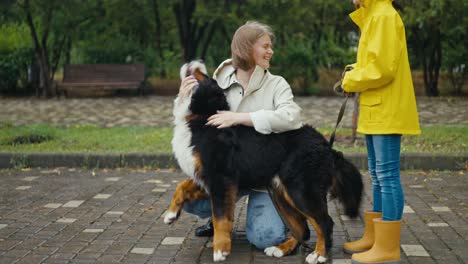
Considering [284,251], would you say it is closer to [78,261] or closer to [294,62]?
[78,261]

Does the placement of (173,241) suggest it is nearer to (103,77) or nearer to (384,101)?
(384,101)

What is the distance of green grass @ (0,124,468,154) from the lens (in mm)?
9203

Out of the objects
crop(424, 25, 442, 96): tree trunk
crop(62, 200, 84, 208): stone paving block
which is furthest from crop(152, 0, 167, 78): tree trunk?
crop(62, 200, 84, 208): stone paving block

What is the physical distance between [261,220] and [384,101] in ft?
4.16

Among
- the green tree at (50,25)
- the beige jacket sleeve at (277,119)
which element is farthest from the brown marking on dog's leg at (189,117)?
the green tree at (50,25)

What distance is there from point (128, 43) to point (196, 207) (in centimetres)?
1752

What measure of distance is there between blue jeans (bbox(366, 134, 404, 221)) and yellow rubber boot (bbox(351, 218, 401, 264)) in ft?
0.19

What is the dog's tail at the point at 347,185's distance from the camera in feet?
15.8

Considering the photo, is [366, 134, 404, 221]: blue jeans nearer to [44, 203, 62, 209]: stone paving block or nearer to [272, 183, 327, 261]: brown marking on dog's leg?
[272, 183, 327, 261]: brown marking on dog's leg

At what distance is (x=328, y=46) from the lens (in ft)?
69.5

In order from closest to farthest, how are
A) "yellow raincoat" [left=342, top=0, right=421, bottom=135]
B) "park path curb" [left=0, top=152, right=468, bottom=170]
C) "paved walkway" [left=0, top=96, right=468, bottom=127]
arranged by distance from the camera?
"yellow raincoat" [left=342, top=0, right=421, bottom=135]
"park path curb" [left=0, top=152, right=468, bottom=170]
"paved walkway" [left=0, top=96, right=468, bottom=127]

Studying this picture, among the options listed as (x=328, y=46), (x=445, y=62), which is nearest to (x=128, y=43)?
(x=328, y=46)

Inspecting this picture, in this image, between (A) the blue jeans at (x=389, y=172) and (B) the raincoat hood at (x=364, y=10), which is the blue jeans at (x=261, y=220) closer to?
(A) the blue jeans at (x=389, y=172)

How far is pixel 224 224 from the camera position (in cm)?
459
